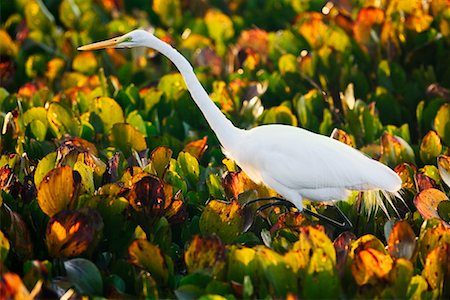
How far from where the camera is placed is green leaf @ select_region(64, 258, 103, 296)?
3818 millimetres

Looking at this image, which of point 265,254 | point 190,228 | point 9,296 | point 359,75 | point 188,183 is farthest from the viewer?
point 359,75

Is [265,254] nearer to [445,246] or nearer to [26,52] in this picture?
[445,246]

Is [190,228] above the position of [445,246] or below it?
below

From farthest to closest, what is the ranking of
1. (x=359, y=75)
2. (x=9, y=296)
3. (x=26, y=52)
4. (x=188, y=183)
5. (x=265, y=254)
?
(x=26, y=52)
(x=359, y=75)
(x=188, y=183)
(x=265, y=254)
(x=9, y=296)

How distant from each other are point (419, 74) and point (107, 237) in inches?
129

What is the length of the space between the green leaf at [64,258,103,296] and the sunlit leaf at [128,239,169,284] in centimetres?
16

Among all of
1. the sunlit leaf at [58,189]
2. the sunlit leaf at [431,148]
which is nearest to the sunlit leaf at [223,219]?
the sunlit leaf at [58,189]

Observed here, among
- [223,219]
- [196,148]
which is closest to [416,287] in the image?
[223,219]

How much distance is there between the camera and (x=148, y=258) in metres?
3.85

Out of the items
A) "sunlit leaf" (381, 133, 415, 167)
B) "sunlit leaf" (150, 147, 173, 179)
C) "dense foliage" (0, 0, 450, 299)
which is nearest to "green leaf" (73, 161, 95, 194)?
"dense foliage" (0, 0, 450, 299)

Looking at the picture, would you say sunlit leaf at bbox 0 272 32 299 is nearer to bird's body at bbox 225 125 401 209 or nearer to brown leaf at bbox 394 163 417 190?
bird's body at bbox 225 125 401 209

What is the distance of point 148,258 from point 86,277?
0.25 meters

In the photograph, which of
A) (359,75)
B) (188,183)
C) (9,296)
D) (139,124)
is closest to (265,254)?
(9,296)

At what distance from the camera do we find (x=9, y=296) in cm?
332
